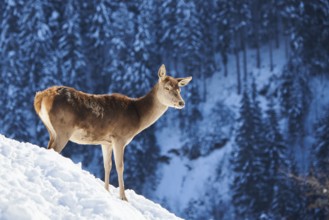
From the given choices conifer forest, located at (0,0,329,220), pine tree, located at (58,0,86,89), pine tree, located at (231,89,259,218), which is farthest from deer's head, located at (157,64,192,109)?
pine tree, located at (58,0,86,89)

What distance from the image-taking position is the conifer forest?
4994 cm

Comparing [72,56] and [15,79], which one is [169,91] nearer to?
[15,79]

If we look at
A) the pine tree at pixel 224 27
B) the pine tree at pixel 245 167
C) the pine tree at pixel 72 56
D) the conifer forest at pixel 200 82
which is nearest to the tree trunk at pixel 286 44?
the conifer forest at pixel 200 82

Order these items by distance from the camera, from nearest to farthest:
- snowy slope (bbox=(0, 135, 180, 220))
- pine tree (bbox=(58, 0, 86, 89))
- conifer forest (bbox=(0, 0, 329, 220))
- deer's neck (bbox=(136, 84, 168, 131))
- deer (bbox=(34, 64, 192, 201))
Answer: snowy slope (bbox=(0, 135, 180, 220))
deer (bbox=(34, 64, 192, 201))
deer's neck (bbox=(136, 84, 168, 131))
conifer forest (bbox=(0, 0, 329, 220))
pine tree (bbox=(58, 0, 86, 89))

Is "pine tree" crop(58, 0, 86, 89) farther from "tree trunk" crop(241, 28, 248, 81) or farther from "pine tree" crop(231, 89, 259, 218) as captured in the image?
"pine tree" crop(231, 89, 259, 218)

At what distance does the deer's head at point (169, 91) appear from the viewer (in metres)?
9.57

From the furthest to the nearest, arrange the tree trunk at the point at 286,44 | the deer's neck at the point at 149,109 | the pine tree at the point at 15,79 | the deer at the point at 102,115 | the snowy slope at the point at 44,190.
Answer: the tree trunk at the point at 286,44 < the pine tree at the point at 15,79 < the deer's neck at the point at 149,109 < the deer at the point at 102,115 < the snowy slope at the point at 44,190

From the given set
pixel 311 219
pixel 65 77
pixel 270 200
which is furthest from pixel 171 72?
pixel 311 219

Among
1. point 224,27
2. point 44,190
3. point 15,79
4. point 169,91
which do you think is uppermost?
point 224,27

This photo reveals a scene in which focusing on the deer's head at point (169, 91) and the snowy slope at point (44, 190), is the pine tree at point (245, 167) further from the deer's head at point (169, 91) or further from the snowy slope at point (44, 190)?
the snowy slope at point (44, 190)

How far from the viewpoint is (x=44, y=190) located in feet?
20.3

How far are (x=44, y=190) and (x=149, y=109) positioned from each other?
367cm

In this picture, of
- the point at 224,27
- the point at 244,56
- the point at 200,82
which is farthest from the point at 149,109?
the point at 224,27

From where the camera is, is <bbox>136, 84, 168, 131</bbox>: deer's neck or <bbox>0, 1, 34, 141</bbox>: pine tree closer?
<bbox>136, 84, 168, 131</bbox>: deer's neck
